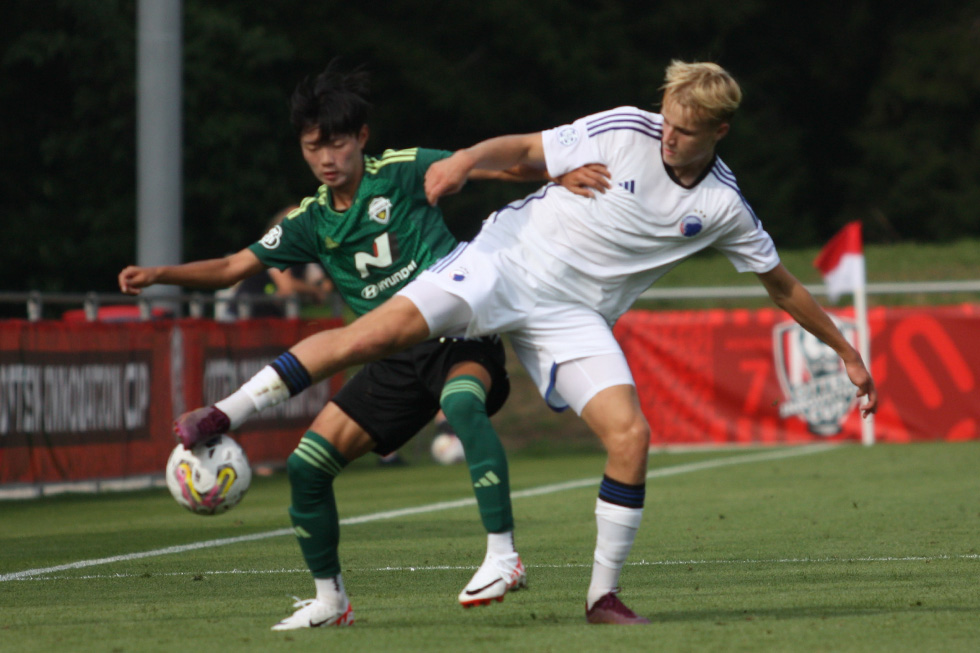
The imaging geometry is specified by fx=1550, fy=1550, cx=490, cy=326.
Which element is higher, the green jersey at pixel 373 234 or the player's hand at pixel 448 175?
the player's hand at pixel 448 175

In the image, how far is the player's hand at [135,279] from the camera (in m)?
6.00

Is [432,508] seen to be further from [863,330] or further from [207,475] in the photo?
[863,330]

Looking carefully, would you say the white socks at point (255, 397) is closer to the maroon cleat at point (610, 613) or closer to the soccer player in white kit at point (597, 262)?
the soccer player in white kit at point (597, 262)

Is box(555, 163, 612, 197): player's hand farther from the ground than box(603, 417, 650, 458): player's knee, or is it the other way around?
box(555, 163, 612, 197): player's hand

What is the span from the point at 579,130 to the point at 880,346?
11.9m

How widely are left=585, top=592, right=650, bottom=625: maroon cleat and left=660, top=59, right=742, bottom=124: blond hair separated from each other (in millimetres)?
1683

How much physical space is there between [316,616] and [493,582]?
63 centimetres

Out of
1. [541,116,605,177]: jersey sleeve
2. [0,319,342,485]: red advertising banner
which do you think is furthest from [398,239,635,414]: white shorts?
[0,319,342,485]: red advertising banner

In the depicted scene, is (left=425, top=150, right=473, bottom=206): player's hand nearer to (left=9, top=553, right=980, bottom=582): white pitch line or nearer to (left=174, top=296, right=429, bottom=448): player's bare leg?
(left=174, top=296, right=429, bottom=448): player's bare leg

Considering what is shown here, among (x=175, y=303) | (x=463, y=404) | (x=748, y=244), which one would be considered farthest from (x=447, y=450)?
(x=748, y=244)

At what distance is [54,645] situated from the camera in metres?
5.11

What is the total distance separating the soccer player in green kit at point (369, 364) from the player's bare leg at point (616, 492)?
12.4 inches

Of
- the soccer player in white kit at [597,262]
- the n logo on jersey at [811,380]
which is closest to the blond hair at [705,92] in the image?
the soccer player in white kit at [597,262]

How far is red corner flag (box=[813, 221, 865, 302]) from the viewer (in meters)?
16.8
